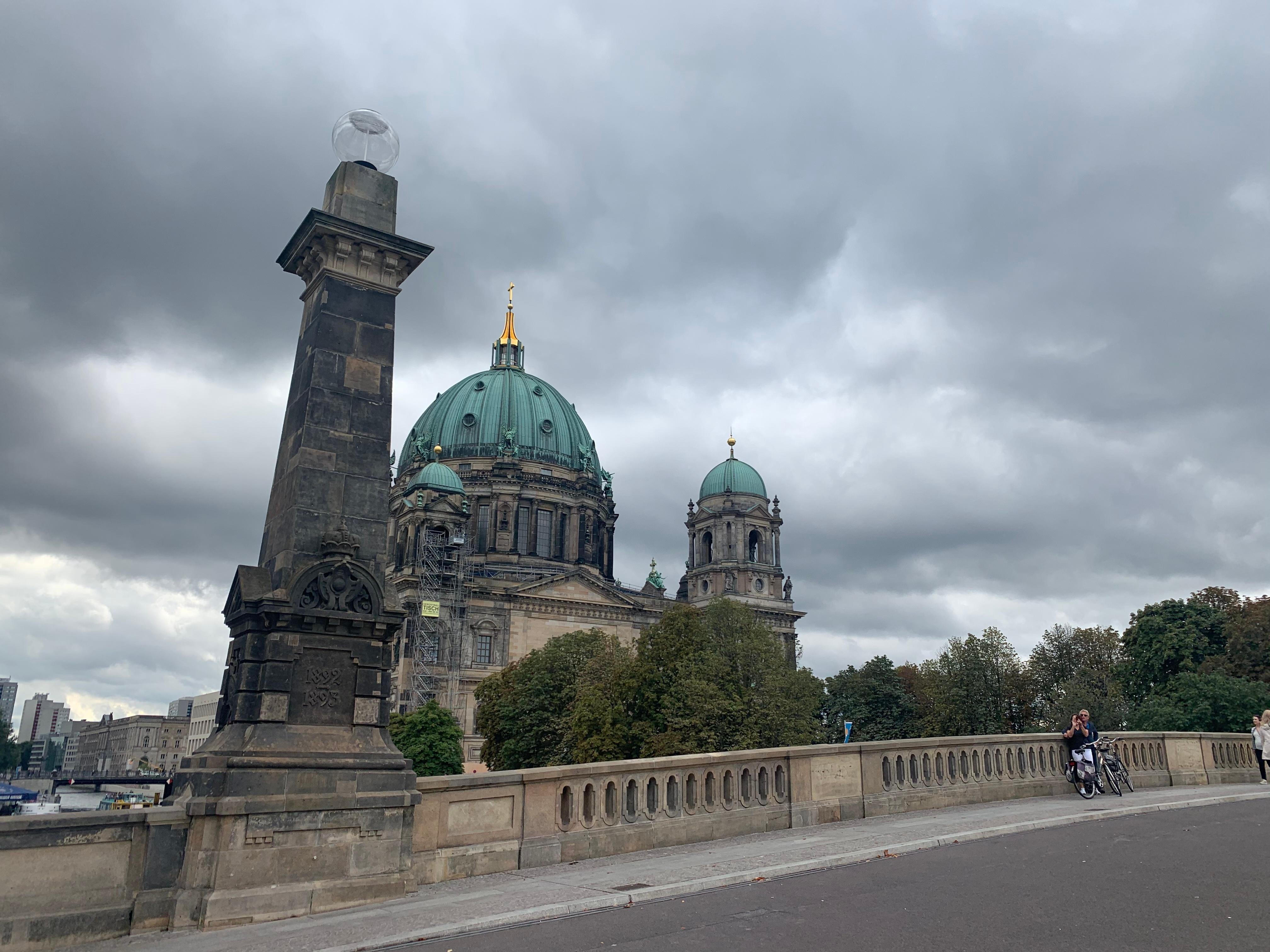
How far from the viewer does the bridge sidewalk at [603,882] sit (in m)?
8.76

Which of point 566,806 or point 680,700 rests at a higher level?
point 680,700

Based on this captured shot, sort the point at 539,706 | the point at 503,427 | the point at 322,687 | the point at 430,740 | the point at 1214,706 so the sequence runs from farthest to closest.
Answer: the point at 503,427, the point at 539,706, the point at 430,740, the point at 1214,706, the point at 322,687

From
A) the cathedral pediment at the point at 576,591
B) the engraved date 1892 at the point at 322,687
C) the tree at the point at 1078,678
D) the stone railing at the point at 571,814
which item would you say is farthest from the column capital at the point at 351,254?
the cathedral pediment at the point at 576,591

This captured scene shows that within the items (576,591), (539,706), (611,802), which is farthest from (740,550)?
(611,802)

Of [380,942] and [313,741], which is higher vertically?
[313,741]

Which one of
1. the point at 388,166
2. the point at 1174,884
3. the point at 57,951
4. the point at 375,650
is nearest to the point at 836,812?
the point at 1174,884

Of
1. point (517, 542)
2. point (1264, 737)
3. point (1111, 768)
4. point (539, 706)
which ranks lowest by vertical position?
point (1111, 768)

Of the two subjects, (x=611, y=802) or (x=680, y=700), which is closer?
(x=611, y=802)

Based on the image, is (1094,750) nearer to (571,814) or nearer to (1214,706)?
(571,814)

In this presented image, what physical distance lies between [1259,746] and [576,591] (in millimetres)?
59681

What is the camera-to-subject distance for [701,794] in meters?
13.8

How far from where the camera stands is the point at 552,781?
40.7 feet

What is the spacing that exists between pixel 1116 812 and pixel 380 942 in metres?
11.7

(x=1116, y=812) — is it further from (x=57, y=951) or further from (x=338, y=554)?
(x=57, y=951)
